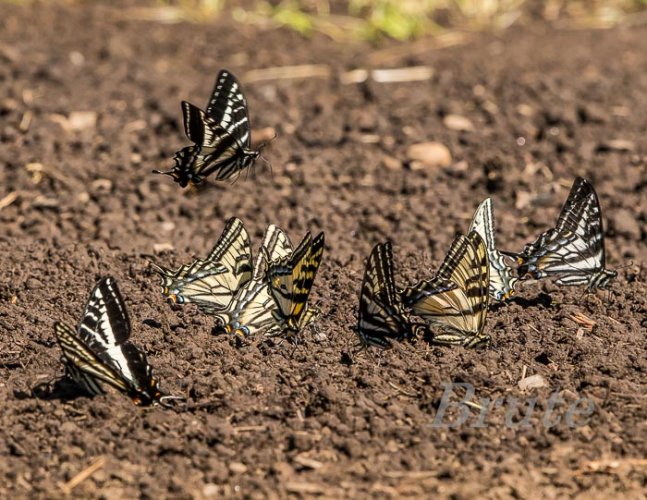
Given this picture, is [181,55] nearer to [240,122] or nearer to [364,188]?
[364,188]

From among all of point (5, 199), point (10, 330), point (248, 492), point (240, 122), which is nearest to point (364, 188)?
point (240, 122)

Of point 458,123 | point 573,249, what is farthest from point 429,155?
point 573,249

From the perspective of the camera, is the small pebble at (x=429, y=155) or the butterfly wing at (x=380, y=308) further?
the small pebble at (x=429, y=155)

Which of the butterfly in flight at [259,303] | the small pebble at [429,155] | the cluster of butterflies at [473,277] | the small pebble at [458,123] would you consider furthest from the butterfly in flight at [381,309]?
the small pebble at [458,123]

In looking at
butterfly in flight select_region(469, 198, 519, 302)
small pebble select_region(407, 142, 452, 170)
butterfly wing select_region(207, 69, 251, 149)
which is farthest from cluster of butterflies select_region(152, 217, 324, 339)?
small pebble select_region(407, 142, 452, 170)

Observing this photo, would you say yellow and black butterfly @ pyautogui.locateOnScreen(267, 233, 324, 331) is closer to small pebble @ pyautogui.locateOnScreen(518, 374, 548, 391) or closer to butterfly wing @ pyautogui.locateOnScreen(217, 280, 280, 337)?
butterfly wing @ pyautogui.locateOnScreen(217, 280, 280, 337)

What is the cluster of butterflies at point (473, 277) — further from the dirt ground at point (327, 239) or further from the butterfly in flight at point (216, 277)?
the butterfly in flight at point (216, 277)

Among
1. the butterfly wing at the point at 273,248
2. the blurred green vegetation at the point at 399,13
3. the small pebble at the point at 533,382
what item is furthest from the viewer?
the blurred green vegetation at the point at 399,13
